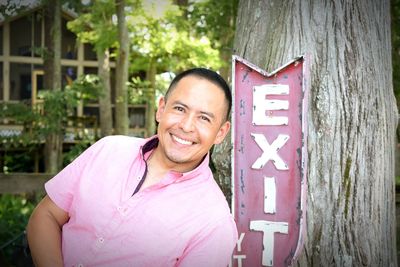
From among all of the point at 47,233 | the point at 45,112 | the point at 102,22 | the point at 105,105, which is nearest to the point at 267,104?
the point at 47,233

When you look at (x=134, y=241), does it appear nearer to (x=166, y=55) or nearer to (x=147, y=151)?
(x=147, y=151)

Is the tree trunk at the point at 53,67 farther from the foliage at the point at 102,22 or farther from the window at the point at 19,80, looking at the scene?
the window at the point at 19,80

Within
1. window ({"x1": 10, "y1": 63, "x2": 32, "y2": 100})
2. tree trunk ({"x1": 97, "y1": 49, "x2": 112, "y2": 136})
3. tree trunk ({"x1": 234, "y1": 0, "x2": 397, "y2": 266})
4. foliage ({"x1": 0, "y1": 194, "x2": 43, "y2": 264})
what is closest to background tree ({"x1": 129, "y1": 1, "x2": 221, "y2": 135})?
tree trunk ({"x1": 97, "y1": 49, "x2": 112, "y2": 136})

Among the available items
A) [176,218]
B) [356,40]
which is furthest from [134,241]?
[356,40]

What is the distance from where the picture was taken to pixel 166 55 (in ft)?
36.8

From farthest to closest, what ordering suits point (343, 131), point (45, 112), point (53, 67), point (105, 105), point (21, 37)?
point (21, 37)
point (105, 105)
point (53, 67)
point (45, 112)
point (343, 131)

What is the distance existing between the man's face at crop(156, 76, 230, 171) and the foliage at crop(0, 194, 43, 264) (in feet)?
9.49

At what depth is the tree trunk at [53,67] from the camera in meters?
9.21

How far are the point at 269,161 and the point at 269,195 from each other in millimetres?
192

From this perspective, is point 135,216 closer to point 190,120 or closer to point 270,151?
point 190,120

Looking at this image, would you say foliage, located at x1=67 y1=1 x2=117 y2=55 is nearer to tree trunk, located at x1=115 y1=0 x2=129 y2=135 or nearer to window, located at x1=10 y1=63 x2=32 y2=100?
tree trunk, located at x1=115 y1=0 x2=129 y2=135

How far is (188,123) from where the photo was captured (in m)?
2.02

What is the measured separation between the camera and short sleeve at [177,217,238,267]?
1.80 m

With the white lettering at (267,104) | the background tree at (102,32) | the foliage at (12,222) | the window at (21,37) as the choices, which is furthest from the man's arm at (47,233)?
the window at (21,37)
